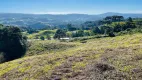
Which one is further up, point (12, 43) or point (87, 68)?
point (87, 68)

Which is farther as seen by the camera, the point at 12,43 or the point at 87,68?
the point at 12,43

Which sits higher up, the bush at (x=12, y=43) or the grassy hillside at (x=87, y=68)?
the grassy hillside at (x=87, y=68)

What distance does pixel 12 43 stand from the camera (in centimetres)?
9281

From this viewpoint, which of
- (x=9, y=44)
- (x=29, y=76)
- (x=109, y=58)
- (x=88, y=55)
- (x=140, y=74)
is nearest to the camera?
(x=140, y=74)

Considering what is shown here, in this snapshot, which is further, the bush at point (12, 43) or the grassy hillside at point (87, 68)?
the bush at point (12, 43)

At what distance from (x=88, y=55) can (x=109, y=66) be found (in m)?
9.16

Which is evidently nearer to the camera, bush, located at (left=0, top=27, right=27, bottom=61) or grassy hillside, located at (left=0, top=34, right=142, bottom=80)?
grassy hillside, located at (left=0, top=34, right=142, bottom=80)

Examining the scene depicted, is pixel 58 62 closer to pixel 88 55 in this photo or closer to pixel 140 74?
pixel 88 55

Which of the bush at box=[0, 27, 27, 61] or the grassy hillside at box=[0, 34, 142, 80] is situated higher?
the grassy hillside at box=[0, 34, 142, 80]

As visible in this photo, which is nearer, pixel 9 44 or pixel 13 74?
pixel 13 74

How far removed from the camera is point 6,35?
9556 cm

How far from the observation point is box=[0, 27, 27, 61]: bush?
88.9m

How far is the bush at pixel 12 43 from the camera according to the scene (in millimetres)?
88856

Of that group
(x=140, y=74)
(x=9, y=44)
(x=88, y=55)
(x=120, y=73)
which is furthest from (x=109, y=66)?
(x=9, y=44)
